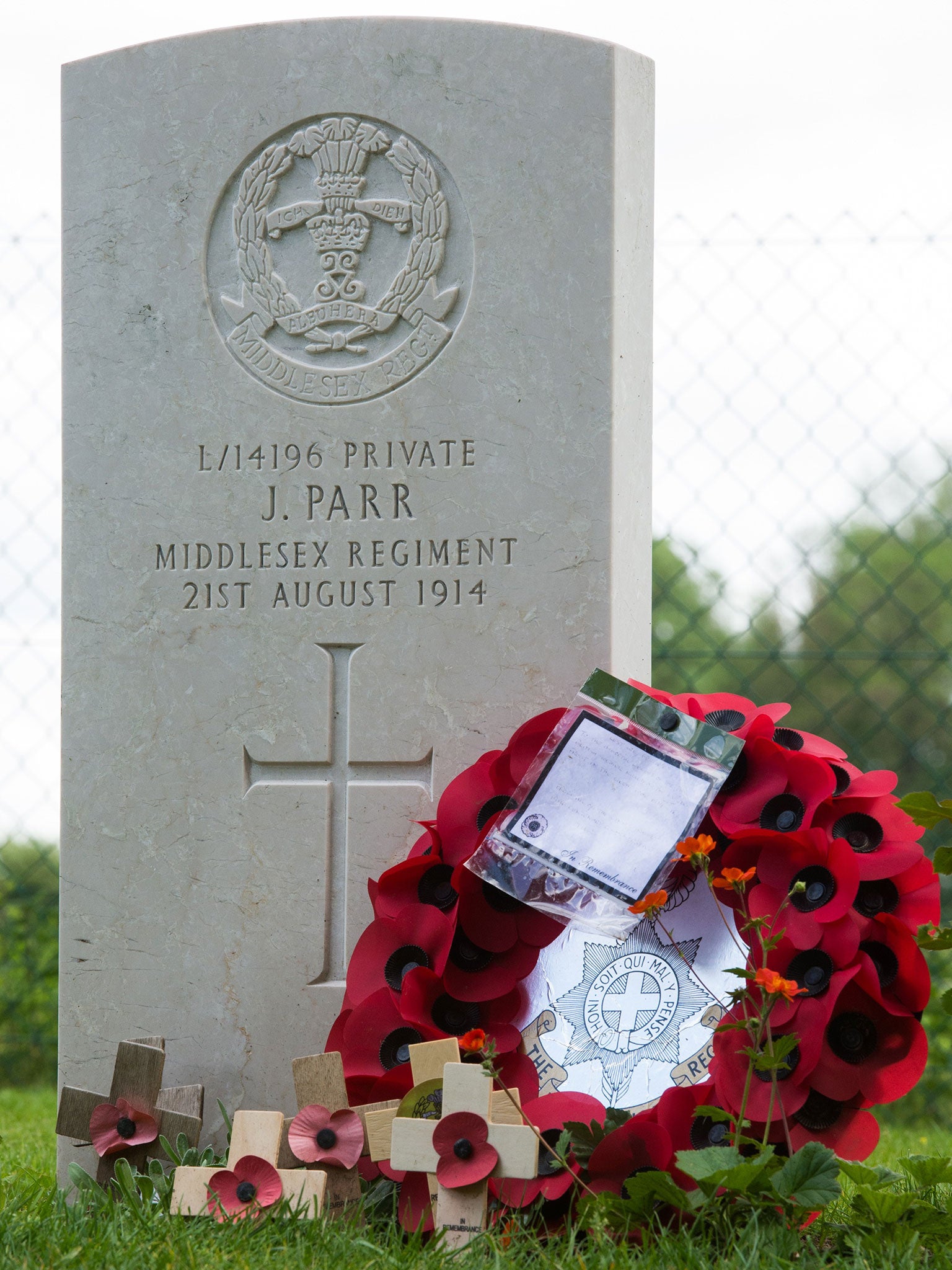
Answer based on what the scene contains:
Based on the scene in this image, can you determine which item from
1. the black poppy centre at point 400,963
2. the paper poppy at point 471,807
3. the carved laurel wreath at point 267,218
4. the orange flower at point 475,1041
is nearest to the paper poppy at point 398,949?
the black poppy centre at point 400,963

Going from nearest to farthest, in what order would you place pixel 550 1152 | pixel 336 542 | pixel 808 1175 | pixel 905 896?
pixel 808 1175 < pixel 550 1152 < pixel 905 896 < pixel 336 542

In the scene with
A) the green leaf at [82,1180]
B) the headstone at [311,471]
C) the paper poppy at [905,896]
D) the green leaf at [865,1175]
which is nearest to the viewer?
the green leaf at [865,1175]

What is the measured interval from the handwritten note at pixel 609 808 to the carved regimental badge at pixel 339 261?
775 mm

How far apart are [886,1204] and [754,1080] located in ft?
0.73

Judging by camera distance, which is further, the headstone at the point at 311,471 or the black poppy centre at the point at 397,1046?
the headstone at the point at 311,471

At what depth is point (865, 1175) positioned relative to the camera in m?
1.64

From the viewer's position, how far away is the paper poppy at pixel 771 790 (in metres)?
1.90

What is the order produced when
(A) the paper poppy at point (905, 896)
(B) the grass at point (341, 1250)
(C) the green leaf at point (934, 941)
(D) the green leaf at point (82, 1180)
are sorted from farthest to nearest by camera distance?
1. (D) the green leaf at point (82, 1180)
2. (A) the paper poppy at point (905, 896)
3. (C) the green leaf at point (934, 941)
4. (B) the grass at point (341, 1250)

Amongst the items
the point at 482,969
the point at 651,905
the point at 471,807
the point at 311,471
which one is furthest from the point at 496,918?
the point at 311,471

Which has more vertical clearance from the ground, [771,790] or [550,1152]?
[771,790]

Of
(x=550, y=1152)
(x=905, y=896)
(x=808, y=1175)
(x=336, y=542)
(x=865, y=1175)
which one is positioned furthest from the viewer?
(x=336, y=542)

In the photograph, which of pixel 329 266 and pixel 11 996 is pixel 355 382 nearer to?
pixel 329 266

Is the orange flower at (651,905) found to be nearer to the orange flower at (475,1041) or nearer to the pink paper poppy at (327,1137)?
the orange flower at (475,1041)

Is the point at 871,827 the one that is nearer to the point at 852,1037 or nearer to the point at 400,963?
the point at 852,1037
